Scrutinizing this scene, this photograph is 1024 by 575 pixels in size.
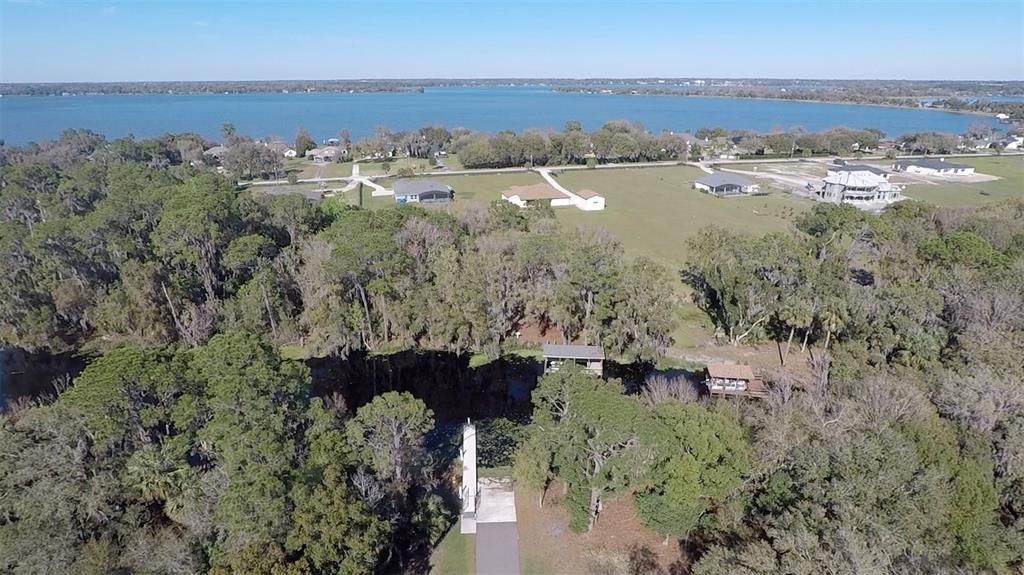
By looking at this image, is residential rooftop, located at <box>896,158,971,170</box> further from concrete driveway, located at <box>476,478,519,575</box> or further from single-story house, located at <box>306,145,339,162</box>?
single-story house, located at <box>306,145,339,162</box>

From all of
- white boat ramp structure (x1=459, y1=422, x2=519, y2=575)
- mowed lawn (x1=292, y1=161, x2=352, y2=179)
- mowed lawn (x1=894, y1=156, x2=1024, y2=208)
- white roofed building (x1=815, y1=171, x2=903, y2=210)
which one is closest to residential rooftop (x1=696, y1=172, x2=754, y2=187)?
white roofed building (x1=815, y1=171, x2=903, y2=210)

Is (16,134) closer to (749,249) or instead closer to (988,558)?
(749,249)

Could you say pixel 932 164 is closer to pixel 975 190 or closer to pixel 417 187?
pixel 975 190

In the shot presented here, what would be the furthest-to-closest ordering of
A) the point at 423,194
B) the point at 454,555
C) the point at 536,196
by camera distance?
→ the point at 423,194 < the point at 536,196 < the point at 454,555

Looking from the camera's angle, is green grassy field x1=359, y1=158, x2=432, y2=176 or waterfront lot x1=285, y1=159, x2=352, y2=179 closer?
waterfront lot x1=285, y1=159, x2=352, y2=179

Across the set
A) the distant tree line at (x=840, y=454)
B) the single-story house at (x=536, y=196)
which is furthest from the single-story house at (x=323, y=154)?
the distant tree line at (x=840, y=454)

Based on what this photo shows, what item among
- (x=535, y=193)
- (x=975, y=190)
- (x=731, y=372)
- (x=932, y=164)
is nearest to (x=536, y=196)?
(x=535, y=193)

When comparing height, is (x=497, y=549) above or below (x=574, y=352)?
below
